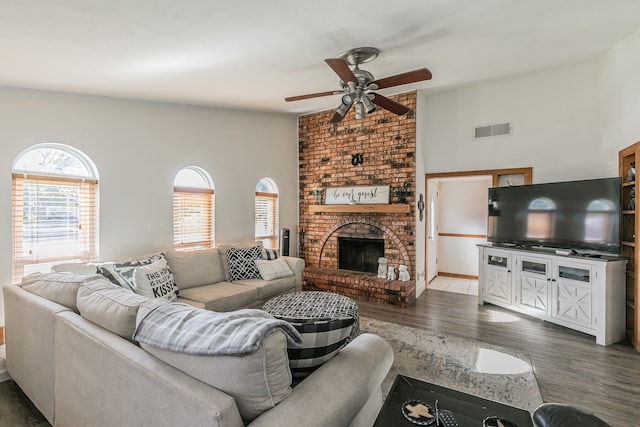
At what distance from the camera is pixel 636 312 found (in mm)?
3043

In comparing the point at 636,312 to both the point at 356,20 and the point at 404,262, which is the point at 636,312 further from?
the point at 356,20

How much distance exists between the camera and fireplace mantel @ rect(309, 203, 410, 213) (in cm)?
475

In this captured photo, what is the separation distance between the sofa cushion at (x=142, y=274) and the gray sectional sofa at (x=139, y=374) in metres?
0.62

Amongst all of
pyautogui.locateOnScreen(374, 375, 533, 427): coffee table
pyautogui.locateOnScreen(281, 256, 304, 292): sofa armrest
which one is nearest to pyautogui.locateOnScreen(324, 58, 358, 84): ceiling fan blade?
pyautogui.locateOnScreen(374, 375, 533, 427): coffee table

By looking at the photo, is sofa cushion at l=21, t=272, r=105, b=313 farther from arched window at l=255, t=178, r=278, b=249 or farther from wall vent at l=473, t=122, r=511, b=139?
wall vent at l=473, t=122, r=511, b=139

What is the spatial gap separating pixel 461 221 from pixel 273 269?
4.14 meters

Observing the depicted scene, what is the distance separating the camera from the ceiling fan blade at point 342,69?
250 cm

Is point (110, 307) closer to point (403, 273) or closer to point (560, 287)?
point (403, 273)

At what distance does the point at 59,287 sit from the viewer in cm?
203

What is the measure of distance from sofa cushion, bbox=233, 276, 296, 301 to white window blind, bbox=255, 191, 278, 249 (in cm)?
132

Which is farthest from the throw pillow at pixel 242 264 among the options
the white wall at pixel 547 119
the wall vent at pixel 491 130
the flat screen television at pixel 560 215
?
the wall vent at pixel 491 130

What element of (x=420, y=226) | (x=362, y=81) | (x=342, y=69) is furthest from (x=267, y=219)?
(x=342, y=69)

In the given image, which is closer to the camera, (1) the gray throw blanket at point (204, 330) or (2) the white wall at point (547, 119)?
(1) the gray throw blanket at point (204, 330)

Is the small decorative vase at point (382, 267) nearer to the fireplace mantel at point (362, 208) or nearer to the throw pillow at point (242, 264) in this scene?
the fireplace mantel at point (362, 208)
